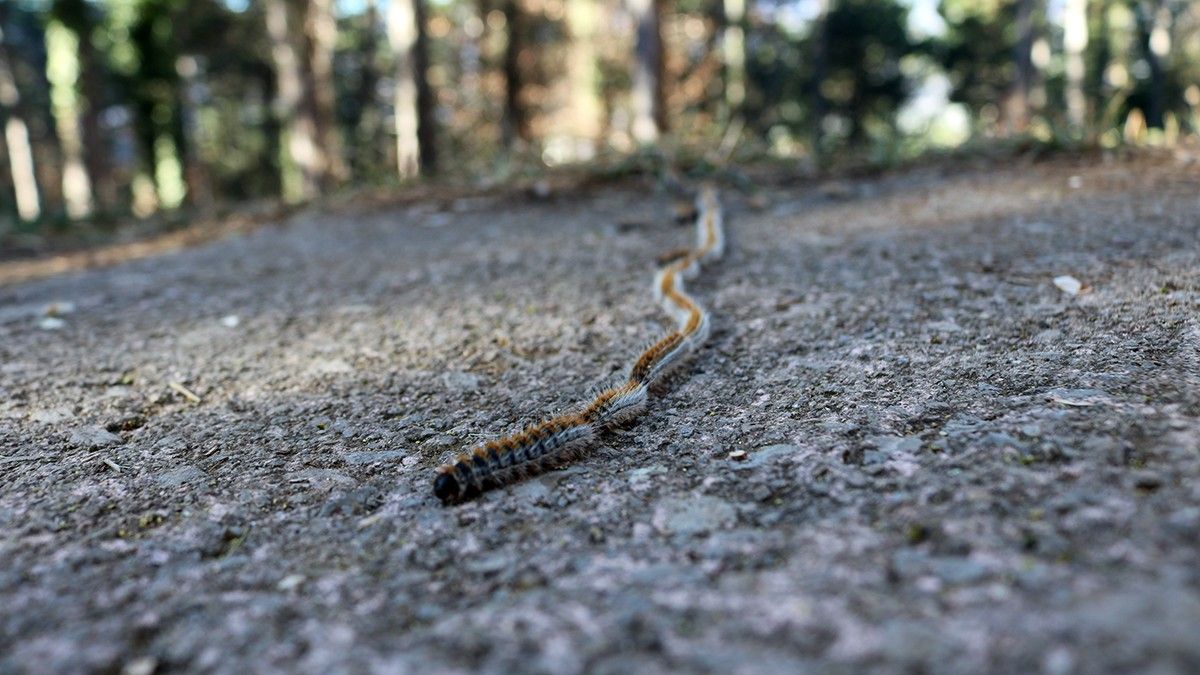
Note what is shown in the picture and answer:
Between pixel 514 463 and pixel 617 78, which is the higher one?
pixel 617 78

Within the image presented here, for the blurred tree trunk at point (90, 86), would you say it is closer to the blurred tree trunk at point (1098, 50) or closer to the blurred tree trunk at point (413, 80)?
the blurred tree trunk at point (413, 80)

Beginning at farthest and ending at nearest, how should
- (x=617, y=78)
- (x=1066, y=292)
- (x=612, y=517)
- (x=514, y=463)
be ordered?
(x=617, y=78) < (x=1066, y=292) < (x=514, y=463) < (x=612, y=517)

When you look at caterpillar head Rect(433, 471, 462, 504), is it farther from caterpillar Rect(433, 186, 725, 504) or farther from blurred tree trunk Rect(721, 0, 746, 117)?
blurred tree trunk Rect(721, 0, 746, 117)

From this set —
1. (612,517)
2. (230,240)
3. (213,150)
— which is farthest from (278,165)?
(612,517)

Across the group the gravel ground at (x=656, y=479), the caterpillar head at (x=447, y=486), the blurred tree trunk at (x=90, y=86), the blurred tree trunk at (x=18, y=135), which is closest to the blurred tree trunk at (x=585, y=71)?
the blurred tree trunk at (x=90, y=86)

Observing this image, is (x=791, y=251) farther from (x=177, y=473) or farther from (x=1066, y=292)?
(x=177, y=473)

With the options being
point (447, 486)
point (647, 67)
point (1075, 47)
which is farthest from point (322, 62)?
point (447, 486)
